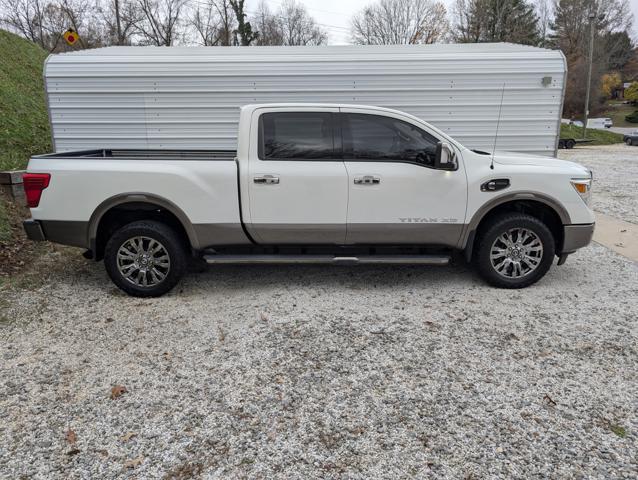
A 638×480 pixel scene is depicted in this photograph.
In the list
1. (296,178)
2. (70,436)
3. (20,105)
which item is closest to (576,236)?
(296,178)

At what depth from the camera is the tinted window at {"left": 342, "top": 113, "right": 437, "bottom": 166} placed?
4.77m

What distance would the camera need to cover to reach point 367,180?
15.4 ft

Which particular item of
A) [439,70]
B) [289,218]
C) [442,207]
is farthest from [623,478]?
[439,70]

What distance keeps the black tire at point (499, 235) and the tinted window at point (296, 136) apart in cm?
186

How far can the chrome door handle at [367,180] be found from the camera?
469 centimetres

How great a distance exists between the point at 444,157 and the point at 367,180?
0.79m

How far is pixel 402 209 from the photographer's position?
4773 millimetres

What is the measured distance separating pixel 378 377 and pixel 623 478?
152cm

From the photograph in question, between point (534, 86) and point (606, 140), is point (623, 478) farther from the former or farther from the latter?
point (606, 140)

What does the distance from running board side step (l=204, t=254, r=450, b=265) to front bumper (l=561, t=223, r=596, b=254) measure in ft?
4.23

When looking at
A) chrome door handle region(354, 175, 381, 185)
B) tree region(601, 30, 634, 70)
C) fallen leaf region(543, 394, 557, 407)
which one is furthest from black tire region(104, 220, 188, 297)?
tree region(601, 30, 634, 70)

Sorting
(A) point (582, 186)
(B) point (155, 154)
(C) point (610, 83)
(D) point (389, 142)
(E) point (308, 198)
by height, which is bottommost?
(E) point (308, 198)

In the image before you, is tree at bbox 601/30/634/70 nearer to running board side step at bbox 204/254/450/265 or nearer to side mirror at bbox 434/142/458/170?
side mirror at bbox 434/142/458/170

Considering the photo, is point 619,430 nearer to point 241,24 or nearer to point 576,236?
point 576,236
